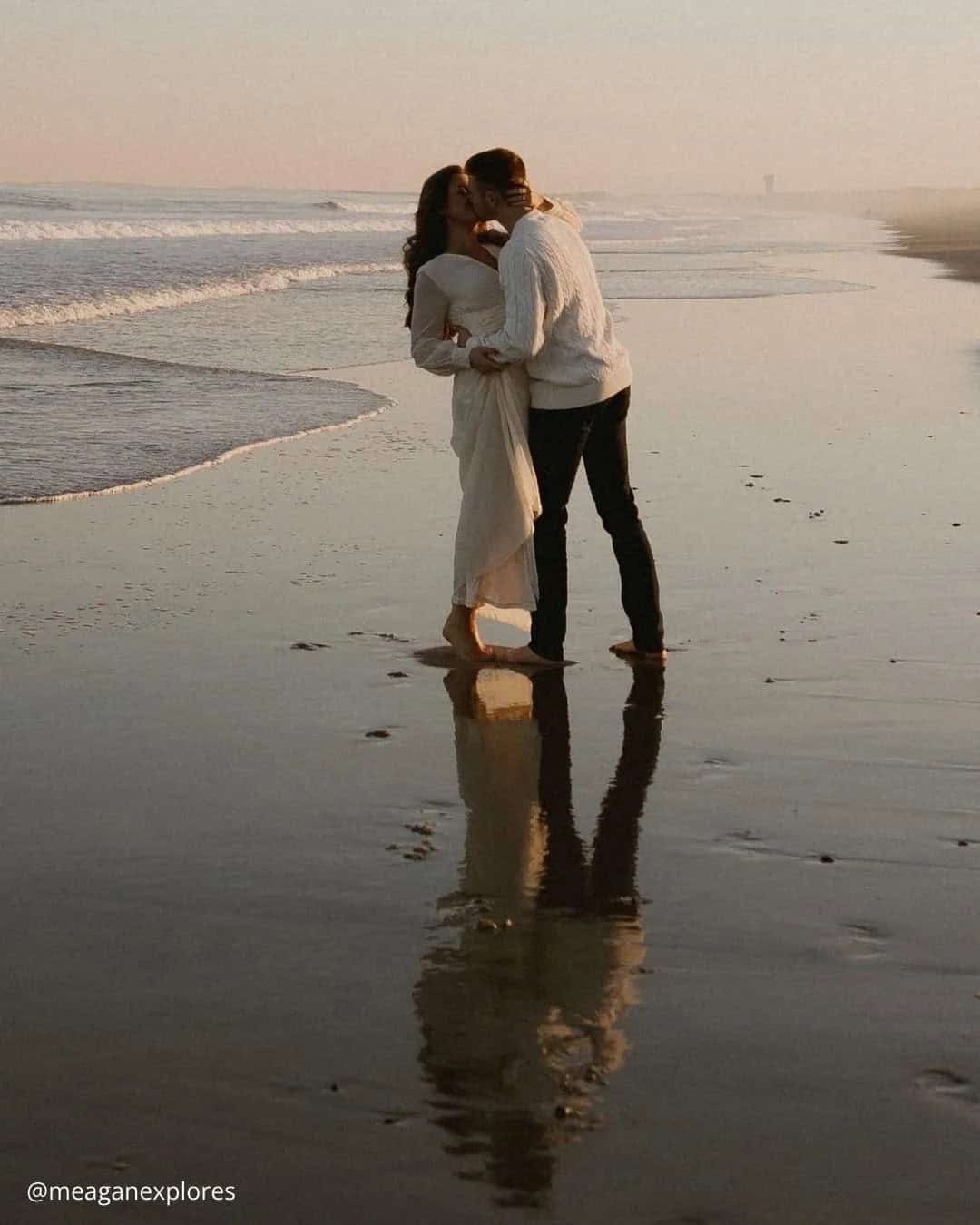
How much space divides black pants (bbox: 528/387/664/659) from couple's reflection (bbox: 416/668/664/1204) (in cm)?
68

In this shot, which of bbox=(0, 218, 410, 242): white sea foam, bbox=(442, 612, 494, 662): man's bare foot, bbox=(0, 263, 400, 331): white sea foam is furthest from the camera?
bbox=(0, 218, 410, 242): white sea foam

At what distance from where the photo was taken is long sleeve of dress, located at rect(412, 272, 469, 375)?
516 cm

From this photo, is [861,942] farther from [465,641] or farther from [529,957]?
[465,641]

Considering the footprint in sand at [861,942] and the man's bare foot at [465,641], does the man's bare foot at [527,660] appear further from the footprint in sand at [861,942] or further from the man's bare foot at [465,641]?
the footprint in sand at [861,942]

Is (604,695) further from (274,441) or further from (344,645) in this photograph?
(274,441)

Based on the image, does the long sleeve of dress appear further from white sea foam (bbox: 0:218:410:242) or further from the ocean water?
white sea foam (bbox: 0:218:410:242)

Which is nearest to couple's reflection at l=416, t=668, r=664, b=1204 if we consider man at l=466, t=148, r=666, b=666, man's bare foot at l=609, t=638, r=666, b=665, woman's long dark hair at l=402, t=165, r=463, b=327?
man's bare foot at l=609, t=638, r=666, b=665

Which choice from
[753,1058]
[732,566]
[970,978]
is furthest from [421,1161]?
[732,566]

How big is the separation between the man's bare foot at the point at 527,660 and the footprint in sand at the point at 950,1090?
2728 mm

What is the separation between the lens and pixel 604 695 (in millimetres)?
4832

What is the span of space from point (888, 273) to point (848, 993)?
23217 mm

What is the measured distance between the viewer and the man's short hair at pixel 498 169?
4.86 meters

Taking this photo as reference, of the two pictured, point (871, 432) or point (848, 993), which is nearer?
point (848, 993)

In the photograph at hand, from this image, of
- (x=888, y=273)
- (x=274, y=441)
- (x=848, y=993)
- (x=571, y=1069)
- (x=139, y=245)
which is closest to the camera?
(x=571, y=1069)
